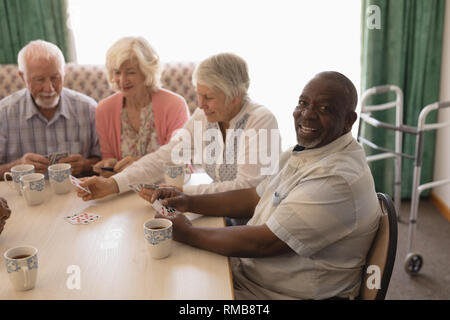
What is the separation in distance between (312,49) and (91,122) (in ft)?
6.33

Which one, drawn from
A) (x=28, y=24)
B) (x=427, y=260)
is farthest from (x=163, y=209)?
(x=28, y=24)

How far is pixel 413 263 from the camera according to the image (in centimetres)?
255

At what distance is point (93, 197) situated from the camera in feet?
5.44

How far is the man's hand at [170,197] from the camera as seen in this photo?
1536mm

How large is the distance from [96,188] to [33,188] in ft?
0.73

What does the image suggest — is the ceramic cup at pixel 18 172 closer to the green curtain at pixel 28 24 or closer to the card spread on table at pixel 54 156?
the card spread on table at pixel 54 156

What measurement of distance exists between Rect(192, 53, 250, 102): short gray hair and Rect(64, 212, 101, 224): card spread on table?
70cm

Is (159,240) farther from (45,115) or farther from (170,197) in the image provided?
(45,115)

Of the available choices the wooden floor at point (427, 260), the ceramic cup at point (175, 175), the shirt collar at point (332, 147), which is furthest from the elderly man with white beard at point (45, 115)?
the wooden floor at point (427, 260)

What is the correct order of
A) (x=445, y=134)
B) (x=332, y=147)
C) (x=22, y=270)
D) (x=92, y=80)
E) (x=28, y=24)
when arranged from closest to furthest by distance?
(x=22, y=270), (x=332, y=147), (x=92, y=80), (x=28, y=24), (x=445, y=134)
